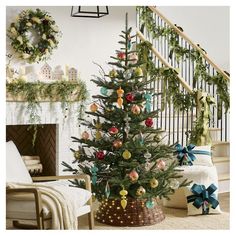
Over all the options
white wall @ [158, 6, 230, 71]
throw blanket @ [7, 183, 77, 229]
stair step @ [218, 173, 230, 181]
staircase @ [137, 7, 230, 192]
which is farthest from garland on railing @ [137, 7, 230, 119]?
throw blanket @ [7, 183, 77, 229]

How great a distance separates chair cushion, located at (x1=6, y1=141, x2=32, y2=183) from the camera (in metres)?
4.82

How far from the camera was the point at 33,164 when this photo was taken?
6.98m

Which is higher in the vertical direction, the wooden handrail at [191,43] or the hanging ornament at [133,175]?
the wooden handrail at [191,43]

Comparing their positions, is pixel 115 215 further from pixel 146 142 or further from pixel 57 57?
pixel 57 57

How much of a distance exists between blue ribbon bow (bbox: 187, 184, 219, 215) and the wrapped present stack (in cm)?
219

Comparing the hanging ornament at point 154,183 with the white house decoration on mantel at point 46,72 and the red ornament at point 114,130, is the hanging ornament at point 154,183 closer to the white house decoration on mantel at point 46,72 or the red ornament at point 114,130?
the red ornament at point 114,130

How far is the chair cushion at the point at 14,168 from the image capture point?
4.82m

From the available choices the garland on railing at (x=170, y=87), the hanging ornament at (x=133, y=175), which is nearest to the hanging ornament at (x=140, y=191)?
the hanging ornament at (x=133, y=175)

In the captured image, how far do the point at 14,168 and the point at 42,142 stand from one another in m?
2.33

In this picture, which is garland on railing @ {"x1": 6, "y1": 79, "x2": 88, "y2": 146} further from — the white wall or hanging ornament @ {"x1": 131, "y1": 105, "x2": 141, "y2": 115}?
the white wall

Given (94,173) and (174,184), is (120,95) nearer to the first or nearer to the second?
(94,173)

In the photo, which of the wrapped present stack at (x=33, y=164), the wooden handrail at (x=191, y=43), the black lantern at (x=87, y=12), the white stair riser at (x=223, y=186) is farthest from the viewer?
the wooden handrail at (x=191, y=43)

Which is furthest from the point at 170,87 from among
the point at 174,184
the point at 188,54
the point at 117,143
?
the point at 117,143

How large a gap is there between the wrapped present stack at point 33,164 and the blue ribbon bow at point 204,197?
2.19m
